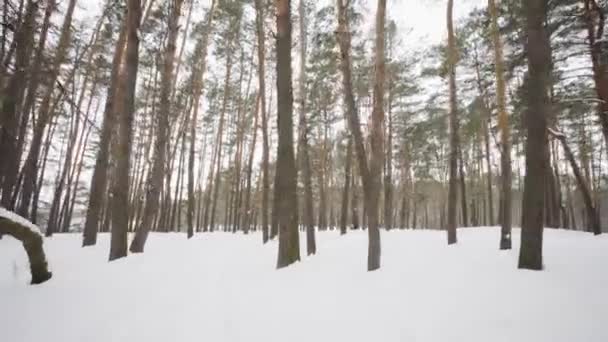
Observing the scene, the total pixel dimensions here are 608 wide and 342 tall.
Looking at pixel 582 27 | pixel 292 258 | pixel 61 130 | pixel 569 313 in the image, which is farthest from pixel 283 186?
pixel 61 130

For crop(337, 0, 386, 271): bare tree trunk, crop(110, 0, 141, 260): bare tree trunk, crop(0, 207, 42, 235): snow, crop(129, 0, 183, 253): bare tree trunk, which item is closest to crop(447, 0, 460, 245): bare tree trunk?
crop(337, 0, 386, 271): bare tree trunk

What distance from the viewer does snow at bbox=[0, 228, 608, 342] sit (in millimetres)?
2818

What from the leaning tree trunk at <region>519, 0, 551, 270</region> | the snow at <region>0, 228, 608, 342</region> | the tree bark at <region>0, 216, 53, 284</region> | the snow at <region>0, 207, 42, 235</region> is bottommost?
the snow at <region>0, 228, 608, 342</region>

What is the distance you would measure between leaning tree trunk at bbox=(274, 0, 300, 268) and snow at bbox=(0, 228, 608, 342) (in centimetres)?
72

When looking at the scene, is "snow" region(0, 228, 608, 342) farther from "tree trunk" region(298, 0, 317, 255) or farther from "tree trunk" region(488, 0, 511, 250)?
"tree trunk" region(298, 0, 317, 255)

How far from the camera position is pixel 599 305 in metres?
3.03

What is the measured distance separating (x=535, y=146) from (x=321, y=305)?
4.02 meters

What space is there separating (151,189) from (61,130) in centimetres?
1814

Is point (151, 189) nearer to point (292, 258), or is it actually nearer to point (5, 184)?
point (292, 258)

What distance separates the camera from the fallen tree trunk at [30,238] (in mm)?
4133

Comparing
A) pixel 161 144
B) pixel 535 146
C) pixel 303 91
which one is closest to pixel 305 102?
pixel 303 91

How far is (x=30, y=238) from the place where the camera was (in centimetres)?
439

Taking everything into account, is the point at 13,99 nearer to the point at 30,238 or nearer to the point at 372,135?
the point at 30,238

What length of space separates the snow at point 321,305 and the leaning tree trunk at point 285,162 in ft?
2.35
